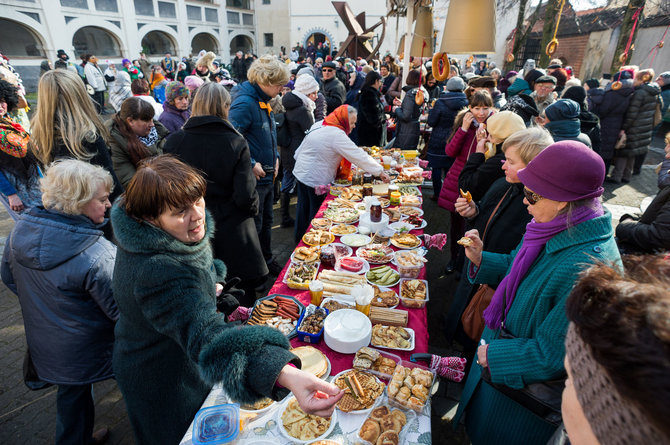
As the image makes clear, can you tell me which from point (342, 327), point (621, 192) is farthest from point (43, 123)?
point (621, 192)

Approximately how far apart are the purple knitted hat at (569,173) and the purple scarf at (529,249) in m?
0.08

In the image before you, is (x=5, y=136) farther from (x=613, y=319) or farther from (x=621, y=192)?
(x=621, y=192)

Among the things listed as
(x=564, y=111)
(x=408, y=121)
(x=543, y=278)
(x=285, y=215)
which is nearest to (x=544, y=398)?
(x=543, y=278)

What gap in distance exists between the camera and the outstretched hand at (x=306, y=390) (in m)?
1.20

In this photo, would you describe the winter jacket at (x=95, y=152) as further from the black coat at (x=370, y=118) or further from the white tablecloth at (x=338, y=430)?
the black coat at (x=370, y=118)

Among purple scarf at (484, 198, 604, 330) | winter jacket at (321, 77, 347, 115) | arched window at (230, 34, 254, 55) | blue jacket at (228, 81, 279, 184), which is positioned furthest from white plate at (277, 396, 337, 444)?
arched window at (230, 34, 254, 55)

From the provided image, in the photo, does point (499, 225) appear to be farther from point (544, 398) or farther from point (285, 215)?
point (285, 215)

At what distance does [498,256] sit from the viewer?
231 cm

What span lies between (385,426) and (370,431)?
8 cm

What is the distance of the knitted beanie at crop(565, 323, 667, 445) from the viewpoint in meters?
0.54

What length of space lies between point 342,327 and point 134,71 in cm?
1622

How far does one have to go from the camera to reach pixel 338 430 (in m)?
1.54

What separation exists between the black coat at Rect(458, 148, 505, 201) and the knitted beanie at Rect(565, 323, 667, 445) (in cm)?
265

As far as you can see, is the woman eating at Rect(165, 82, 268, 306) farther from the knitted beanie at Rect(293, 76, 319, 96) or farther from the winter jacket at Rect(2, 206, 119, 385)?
the knitted beanie at Rect(293, 76, 319, 96)
